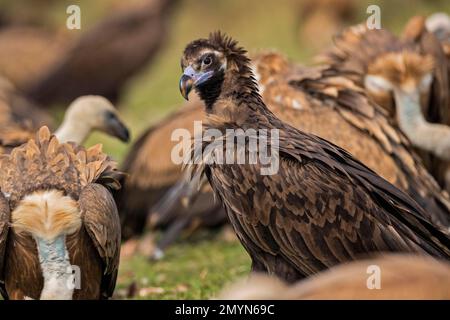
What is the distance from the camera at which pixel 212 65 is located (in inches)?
216

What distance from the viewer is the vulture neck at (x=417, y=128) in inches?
284

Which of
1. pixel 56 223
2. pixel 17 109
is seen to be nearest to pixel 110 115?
pixel 17 109

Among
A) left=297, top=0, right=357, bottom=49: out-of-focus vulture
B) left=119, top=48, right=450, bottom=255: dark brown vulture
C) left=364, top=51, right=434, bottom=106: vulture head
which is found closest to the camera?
left=119, top=48, right=450, bottom=255: dark brown vulture

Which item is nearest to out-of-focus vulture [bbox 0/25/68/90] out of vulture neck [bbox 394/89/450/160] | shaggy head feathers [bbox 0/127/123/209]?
vulture neck [bbox 394/89/450/160]

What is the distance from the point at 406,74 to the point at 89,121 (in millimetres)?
2341

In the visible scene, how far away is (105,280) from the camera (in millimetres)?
5836

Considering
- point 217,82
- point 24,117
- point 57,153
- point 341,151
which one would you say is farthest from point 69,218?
point 24,117

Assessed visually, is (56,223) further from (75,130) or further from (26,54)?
(26,54)

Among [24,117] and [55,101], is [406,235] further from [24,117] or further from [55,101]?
[55,101]

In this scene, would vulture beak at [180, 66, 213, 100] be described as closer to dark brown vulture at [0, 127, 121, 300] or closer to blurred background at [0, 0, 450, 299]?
dark brown vulture at [0, 127, 121, 300]

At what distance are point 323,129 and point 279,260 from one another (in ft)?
5.42

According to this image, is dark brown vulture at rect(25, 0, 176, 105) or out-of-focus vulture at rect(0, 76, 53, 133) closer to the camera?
out-of-focus vulture at rect(0, 76, 53, 133)

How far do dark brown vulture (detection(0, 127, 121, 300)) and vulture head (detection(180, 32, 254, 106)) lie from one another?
75 centimetres

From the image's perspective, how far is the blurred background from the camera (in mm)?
7766
